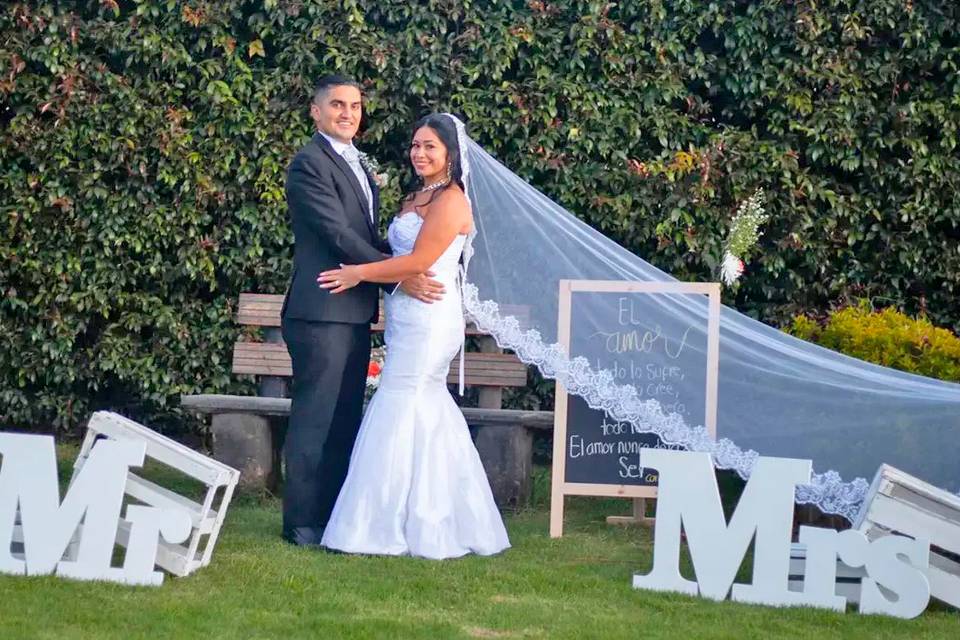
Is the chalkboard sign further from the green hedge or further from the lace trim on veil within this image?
the green hedge

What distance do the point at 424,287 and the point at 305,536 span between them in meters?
1.23

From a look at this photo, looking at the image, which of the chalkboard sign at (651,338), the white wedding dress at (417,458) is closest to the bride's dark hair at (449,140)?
the white wedding dress at (417,458)

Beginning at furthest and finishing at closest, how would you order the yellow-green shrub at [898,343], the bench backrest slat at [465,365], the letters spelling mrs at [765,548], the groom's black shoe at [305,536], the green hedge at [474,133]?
1. the green hedge at [474,133]
2. the bench backrest slat at [465,365]
3. the yellow-green shrub at [898,343]
4. the groom's black shoe at [305,536]
5. the letters spelling mrs at [765,548]

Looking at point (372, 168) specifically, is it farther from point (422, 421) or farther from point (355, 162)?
point (422, 421)

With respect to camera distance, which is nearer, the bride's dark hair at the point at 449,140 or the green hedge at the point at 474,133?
the bride's dark hair at the point at 449,140

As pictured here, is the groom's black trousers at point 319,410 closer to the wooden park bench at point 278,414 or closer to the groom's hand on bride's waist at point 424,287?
the groom's hand on bride's waist at point 424,287

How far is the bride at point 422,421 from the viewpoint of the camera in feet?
18.5

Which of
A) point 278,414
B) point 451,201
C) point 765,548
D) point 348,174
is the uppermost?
point 348,174

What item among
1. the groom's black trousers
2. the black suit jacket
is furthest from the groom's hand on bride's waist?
the groom's black trousers

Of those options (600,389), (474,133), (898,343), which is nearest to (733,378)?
(600,389)

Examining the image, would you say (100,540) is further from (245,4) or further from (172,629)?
(245,4)

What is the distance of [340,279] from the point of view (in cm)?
573

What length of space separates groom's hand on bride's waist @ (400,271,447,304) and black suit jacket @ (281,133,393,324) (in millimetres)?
140

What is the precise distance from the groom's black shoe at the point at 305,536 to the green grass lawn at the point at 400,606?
0.14 meters
